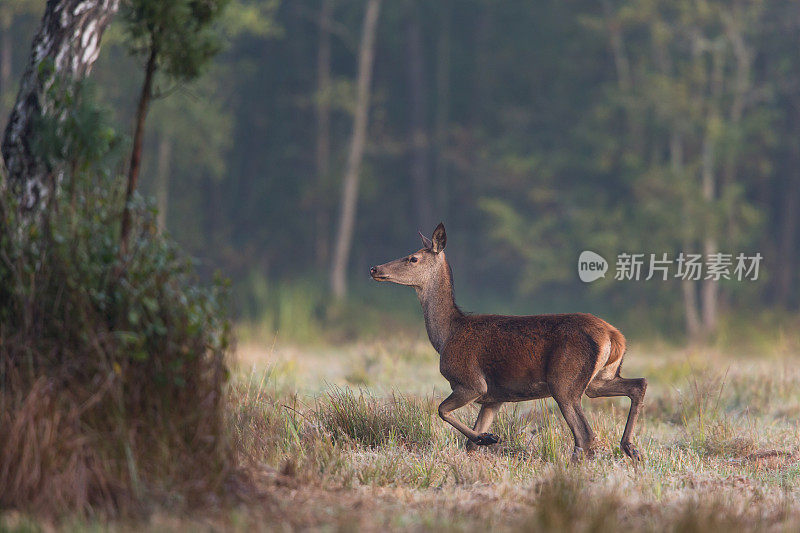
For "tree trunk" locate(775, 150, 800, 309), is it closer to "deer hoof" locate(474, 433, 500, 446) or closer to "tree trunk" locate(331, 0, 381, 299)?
"tree trunk" locate(331, 0, 381, 299)

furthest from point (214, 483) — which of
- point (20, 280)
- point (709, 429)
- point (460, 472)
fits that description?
point (709, 429)

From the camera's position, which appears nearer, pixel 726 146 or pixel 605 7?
pixel 726 146

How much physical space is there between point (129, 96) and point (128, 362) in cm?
2097

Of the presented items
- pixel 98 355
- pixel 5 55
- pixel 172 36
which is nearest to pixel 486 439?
pixel 98 355

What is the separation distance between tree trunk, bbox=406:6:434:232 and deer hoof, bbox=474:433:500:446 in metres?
21.5

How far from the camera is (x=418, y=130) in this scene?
28.7 meters

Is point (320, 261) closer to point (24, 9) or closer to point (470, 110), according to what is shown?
point (470, 110)

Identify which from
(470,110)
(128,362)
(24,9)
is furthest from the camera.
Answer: (470,110)

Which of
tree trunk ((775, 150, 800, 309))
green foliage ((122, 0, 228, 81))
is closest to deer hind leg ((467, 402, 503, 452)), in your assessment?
green foliage ((122, 0, 228, 81))

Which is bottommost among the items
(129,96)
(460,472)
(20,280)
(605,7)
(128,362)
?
(460,472)

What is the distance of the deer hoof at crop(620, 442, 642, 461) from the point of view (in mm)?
6791

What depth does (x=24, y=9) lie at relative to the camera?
2158cm

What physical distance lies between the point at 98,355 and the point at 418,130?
24.4 m

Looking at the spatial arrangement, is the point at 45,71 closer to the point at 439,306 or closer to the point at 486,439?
the point at 439,306
